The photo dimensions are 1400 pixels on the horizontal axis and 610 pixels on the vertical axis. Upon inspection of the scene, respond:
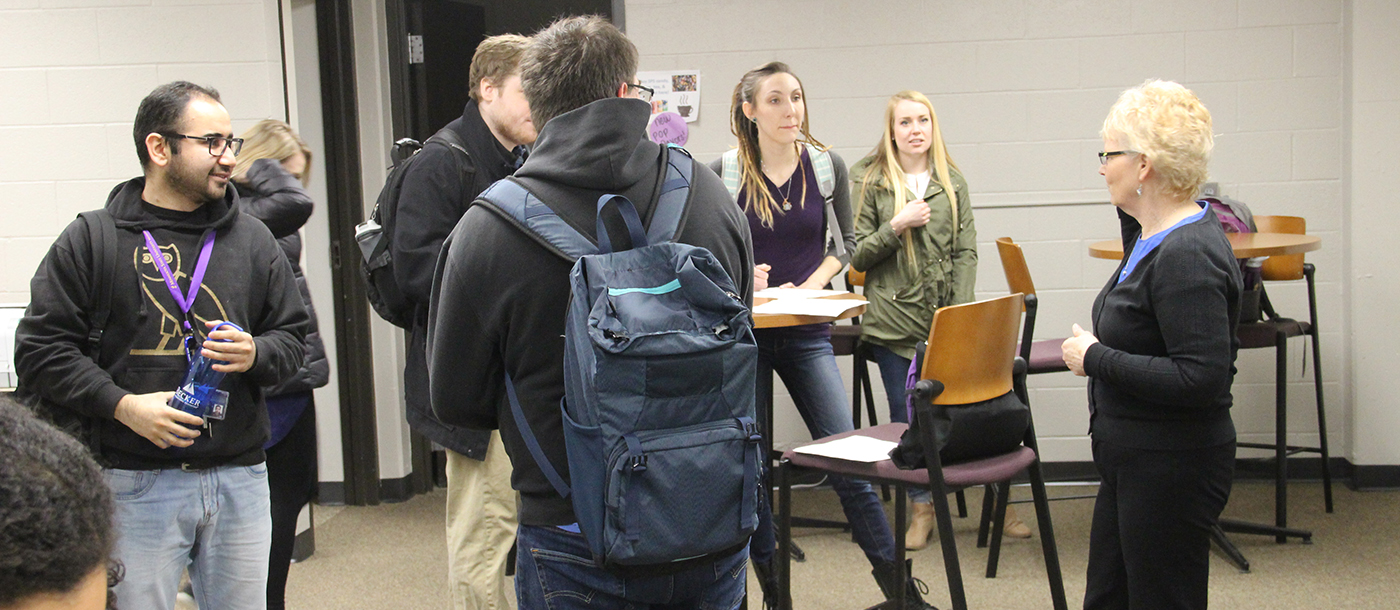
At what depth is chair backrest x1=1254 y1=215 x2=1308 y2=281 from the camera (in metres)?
3.62

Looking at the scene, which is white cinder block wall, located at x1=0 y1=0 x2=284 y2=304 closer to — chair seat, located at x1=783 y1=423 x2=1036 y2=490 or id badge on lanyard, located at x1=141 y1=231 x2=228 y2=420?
id badge on lanyard, located at x1=141 y1=231 x2=228 y2=420

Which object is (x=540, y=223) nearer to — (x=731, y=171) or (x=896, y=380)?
(x=731, y=171)

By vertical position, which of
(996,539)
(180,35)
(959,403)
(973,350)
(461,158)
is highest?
(180,35)

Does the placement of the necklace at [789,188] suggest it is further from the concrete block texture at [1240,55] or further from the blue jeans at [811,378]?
the concrete block texture at [1240,55]

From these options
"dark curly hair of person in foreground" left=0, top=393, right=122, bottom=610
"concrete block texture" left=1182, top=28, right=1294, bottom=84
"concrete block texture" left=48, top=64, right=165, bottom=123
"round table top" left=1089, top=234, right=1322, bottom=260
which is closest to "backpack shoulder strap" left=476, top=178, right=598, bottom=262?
"dark curly hair of person in foreground" left=0, top=393, right=122, bottom=610

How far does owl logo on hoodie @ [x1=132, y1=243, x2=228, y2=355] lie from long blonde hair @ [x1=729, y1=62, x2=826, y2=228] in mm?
1651

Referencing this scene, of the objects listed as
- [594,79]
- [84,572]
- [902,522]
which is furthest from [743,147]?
[84,572]

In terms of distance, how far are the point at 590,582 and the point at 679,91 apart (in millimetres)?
3162

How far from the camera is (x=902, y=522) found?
256 cm

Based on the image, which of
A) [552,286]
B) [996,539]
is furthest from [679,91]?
[552,286]

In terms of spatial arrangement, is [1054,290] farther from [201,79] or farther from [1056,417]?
[201,79]

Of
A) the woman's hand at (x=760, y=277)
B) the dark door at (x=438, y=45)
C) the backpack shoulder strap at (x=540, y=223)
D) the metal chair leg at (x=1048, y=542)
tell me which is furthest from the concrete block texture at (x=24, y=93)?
the metal chair leg at (x=1048, y=542)

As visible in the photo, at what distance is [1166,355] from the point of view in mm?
1948

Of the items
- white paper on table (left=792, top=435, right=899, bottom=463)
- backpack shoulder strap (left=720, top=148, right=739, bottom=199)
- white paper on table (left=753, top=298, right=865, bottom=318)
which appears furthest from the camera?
backpack shoulder strap (left=720, top=148, right=739, bottom=199)
